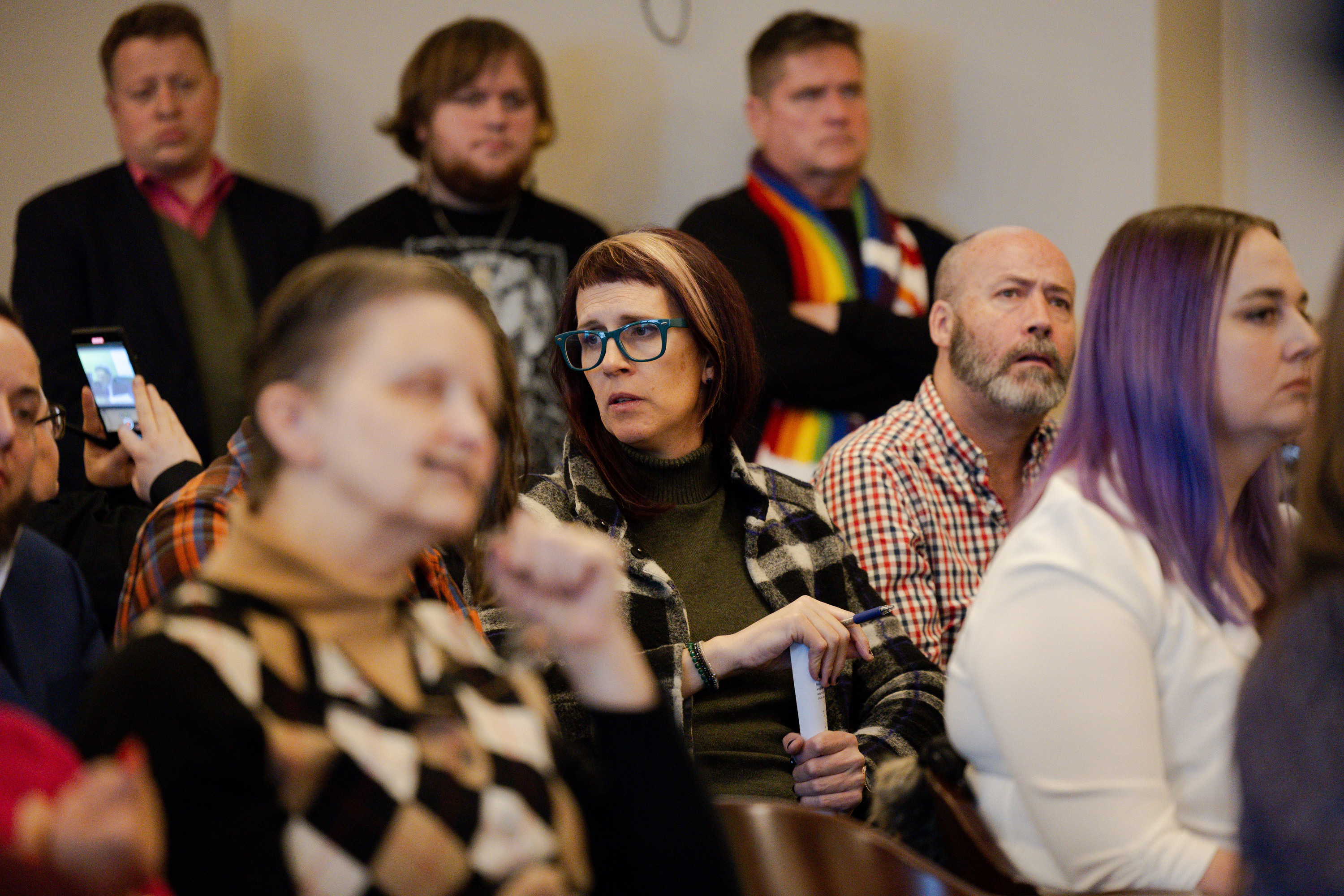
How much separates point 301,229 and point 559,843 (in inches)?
124

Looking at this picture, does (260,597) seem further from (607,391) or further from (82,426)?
(82,426)

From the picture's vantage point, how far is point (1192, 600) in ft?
4.91

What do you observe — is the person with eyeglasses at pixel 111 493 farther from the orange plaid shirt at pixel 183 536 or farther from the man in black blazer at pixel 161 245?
the man in black blazer at pixel 161 245

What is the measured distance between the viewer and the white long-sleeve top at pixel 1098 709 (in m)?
1.40

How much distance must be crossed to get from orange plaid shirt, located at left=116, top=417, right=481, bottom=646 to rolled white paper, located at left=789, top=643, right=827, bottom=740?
0.56m

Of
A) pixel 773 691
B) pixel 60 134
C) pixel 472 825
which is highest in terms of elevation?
pixel 60 134

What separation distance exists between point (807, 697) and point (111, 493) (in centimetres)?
133

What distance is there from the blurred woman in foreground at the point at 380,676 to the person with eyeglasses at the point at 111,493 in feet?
4.01

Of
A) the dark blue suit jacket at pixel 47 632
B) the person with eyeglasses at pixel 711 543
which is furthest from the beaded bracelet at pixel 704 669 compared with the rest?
the dark blue suit jacket at pixel 47 632

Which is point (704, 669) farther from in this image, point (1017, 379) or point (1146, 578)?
point (1017, 379)

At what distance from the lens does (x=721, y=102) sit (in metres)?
3.96

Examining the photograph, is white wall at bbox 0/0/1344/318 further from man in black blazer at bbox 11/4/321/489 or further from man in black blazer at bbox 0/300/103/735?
man in black blazer at bbox 0/300/103/735

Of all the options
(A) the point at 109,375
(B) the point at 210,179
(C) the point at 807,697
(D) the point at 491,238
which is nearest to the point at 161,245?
(B) the point at 210,179

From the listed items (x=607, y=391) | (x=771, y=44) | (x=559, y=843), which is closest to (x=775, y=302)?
(x=771, y=44)
